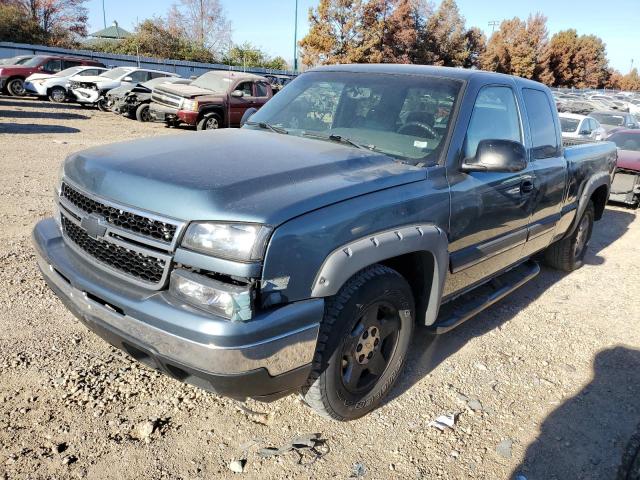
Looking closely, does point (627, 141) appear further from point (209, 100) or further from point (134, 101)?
point (134, 101)

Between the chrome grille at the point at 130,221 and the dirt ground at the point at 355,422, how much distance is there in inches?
42.1

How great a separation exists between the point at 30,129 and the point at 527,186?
13.0 m

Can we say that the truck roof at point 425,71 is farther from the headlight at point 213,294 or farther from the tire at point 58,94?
the tire at point 58,94

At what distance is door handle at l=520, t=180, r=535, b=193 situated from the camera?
12.9ft

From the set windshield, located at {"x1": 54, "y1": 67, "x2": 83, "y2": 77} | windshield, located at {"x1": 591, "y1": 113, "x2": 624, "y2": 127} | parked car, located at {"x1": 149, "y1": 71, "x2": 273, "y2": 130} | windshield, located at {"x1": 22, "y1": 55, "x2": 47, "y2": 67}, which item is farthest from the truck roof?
windshield, located at {"x1": 22, "y1": 55, "x2": 47, "y2": 67}

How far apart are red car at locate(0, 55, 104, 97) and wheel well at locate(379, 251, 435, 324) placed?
72.4 ft

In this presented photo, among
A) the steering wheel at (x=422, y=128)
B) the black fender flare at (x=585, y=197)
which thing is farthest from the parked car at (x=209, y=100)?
the steering wheel at (x=422, y=128)

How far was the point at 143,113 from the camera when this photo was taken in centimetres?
1739

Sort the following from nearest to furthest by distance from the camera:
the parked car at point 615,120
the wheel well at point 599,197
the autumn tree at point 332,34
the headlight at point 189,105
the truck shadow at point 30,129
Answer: the wheel well at point 599,197
the truck shadow at point 30,129
the headlight at point 189,105
the parked car at point 615,120
the autumn tree at point 332,34

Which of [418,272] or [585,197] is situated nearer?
[418,272]

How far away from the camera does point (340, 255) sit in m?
2.45

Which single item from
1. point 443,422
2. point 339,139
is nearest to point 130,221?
point 339,139

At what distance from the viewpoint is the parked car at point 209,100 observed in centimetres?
1478

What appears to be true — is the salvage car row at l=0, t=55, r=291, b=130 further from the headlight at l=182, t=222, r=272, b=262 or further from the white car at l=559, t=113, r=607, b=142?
the headlight at l=182, t=222, r=272, b=262
